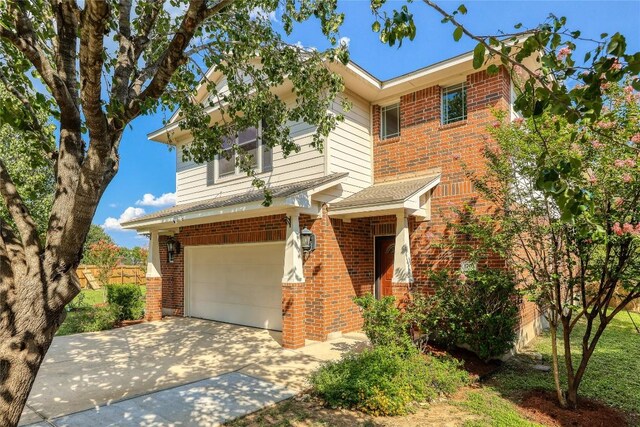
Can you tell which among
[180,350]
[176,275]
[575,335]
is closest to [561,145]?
[575,335]

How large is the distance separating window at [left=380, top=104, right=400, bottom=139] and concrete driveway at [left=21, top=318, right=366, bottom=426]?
5233 mm

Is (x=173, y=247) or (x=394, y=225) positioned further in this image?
(x=173, y=247)

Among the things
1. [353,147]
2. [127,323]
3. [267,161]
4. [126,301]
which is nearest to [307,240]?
[353,147]

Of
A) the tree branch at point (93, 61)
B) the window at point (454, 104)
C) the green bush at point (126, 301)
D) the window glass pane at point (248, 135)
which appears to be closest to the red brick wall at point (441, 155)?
the window at point (454, 104)

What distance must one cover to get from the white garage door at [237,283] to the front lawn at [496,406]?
15.9 feet

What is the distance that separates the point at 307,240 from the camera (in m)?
8.05

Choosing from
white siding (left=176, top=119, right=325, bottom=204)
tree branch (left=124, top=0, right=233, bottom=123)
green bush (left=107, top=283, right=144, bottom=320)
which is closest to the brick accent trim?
green bush (left=107, top=283, right=144, bottom=320)

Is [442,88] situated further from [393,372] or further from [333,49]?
[393,372]

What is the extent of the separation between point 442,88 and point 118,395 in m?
8.85

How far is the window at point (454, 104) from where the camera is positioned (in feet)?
28.1

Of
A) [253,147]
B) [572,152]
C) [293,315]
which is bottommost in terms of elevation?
[293,315]

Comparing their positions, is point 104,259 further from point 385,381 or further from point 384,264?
point 385,381

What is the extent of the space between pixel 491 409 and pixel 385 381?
143 cm

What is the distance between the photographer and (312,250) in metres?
8.25
